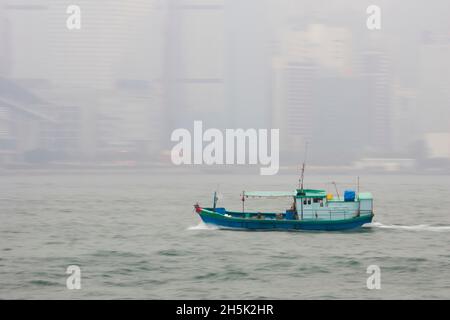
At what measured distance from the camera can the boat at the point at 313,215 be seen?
197 ft

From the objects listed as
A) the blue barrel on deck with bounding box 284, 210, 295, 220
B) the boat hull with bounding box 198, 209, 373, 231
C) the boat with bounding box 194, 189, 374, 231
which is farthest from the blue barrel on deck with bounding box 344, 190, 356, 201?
the blue barrel on deck with bounding box 284, 210, 295, 220

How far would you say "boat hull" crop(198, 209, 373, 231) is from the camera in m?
60.7

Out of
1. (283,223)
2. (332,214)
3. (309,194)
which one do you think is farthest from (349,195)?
(283,223)

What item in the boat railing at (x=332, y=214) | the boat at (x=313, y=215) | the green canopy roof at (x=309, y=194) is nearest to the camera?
the green canopy roof at (x=309, y=194)

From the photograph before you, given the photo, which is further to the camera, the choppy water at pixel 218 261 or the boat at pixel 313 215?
the boat at pixel 313 215

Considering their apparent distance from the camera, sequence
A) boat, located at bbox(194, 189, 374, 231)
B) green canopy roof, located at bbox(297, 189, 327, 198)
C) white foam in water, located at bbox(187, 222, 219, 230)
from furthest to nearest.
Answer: white foam in water, located at bbox(187, 222, 219, 230) < boat, located at bbox(194, 189, 374, 231) < green canopy roof, located at bbox(297, 189, 327, 198)

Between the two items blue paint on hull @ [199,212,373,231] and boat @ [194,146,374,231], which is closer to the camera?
boat @ [194,146,374,231]

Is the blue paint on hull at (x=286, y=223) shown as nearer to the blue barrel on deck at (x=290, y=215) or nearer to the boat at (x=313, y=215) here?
the boat at (x=313, y=215)

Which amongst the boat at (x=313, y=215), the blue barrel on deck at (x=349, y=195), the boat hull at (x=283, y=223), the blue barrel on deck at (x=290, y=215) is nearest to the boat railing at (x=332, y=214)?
the boat at (x=313, y=215)

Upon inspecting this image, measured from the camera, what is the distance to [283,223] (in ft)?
200

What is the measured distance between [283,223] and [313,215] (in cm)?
244

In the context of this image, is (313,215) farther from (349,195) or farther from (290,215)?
(349,195)

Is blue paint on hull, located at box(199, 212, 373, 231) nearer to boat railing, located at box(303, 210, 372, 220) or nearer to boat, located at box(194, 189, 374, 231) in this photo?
boat, located at box(194, 189, 374, 231)

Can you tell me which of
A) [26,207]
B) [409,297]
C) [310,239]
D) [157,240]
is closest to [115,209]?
[26,207]
